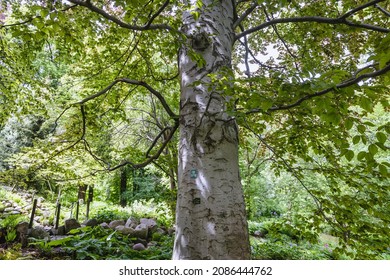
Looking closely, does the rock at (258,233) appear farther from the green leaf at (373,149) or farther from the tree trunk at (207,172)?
the green leaf at (373,149)

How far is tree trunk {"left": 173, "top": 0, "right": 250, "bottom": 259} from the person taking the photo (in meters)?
1.28

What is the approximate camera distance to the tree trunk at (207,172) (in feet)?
4.20

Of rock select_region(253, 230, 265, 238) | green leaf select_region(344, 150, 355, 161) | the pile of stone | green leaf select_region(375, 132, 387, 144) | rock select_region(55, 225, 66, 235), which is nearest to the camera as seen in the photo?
green leaf select_region(375, 132, 387, 144)

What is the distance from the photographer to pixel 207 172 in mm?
1412

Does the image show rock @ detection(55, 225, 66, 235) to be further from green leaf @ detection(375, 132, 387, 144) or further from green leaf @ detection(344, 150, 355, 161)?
green leaf @ detection(375, 132, 387, 144)

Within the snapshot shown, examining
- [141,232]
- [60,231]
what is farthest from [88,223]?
[141,232]

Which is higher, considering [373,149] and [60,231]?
[373,149]

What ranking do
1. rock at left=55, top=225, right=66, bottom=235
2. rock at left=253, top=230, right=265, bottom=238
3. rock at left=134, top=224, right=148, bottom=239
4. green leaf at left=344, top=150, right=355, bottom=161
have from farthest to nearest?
rock at left=253, top=230, right=265, bottom=238
rock at left=55, top=225, right=66, bottom=235
rock at left=134, top=224, right=148, bottom=239
green leaf at left=344, top=150, right=355, bottom=161

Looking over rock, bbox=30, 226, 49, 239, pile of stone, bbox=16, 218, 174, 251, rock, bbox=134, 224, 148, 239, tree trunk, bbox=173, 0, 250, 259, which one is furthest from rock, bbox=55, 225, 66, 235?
tree trunk, bbox=173, 0, 250, 259

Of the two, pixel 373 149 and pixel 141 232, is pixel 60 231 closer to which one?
pixel 141 232

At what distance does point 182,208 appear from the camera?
4.59ft

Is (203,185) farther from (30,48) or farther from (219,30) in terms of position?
(30,48)
